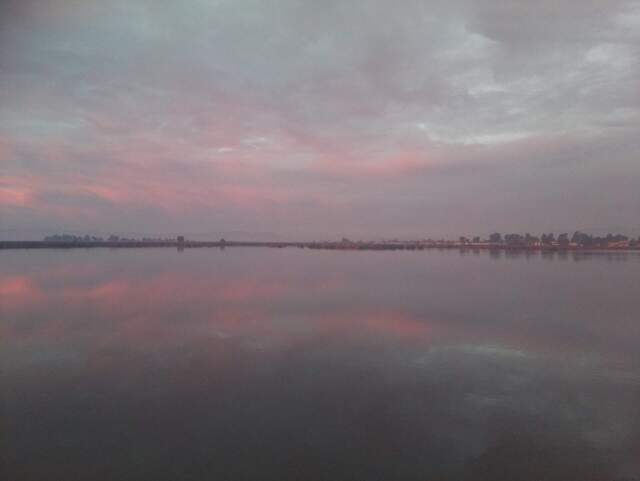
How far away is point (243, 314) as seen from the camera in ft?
45.1

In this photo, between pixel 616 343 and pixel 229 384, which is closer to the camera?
pixel 229 384

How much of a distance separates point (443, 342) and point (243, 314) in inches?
266

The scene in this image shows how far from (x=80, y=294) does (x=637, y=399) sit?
64.4 ft

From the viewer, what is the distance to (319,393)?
6984mm

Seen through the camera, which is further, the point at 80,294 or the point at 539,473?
the point at 80,294

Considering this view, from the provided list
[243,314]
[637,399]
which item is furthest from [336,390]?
[243,314]

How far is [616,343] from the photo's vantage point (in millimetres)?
10320

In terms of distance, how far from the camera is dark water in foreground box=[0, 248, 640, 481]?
5066 millimetres

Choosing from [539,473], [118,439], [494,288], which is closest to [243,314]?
[118,439]

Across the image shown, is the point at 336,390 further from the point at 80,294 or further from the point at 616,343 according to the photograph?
the point at 80,294

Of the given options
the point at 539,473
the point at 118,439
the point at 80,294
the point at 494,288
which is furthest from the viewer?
the point at 494,288

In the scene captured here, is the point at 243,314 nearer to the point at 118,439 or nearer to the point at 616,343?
the point at 118,439

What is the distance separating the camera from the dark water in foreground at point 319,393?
507 centimetres

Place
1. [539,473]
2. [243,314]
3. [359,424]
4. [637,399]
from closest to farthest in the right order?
1. [539,473]
2. [359,424]
3. [637,399]
4. [243,314]
